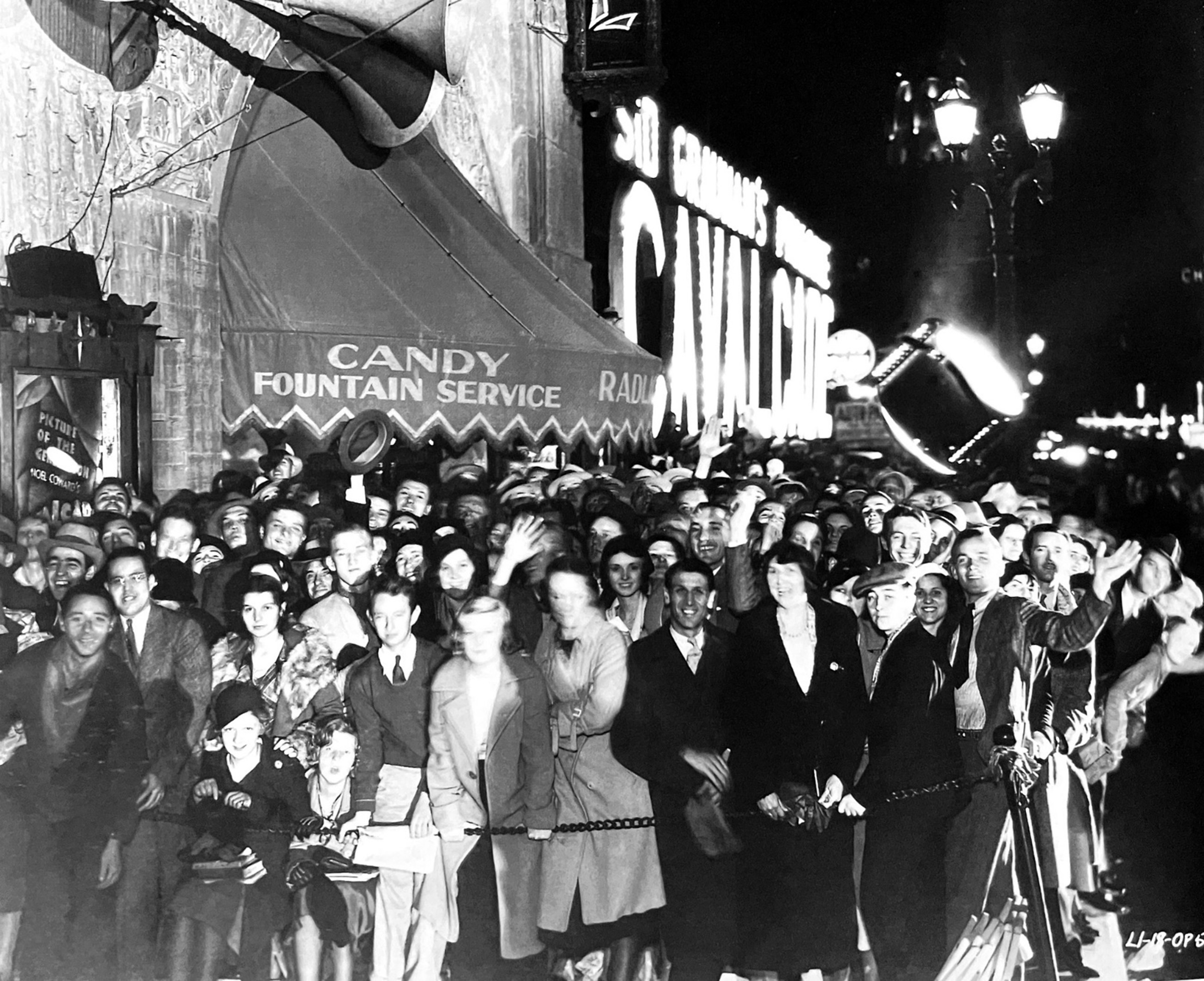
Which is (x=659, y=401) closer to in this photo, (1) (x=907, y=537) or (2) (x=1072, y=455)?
(2) (x=1072, y=455)

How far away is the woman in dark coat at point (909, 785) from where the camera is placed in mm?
6020

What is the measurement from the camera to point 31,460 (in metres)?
7.19

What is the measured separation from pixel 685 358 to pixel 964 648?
3.64 m

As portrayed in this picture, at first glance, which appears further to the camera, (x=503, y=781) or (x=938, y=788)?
(x=938, y=788)

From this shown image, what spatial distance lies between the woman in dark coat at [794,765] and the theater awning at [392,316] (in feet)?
8.02

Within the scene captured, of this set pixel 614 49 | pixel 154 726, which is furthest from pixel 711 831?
pixel 614 49

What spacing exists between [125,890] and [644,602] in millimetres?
2387

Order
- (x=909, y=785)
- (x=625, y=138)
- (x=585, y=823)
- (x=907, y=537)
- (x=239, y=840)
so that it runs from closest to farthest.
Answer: (x=239, y=840) < (x=585, y=823) < (x=909, y=785) < (x=907, y=537) < (x=625, y=138)

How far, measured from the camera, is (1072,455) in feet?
25.9

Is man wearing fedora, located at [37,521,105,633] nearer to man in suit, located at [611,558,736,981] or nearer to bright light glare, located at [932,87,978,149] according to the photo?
man in suit, located at [611,558,736,981]

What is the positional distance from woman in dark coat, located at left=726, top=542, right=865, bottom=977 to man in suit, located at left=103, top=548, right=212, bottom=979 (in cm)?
217

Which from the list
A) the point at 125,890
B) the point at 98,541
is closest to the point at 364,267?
the point at 98,541

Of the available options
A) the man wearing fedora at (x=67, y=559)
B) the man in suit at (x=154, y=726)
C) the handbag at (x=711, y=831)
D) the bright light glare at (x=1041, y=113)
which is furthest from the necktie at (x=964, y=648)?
the man wearing fedora at (x=67, y=559)

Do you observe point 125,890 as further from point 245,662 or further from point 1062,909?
point 1062,909
